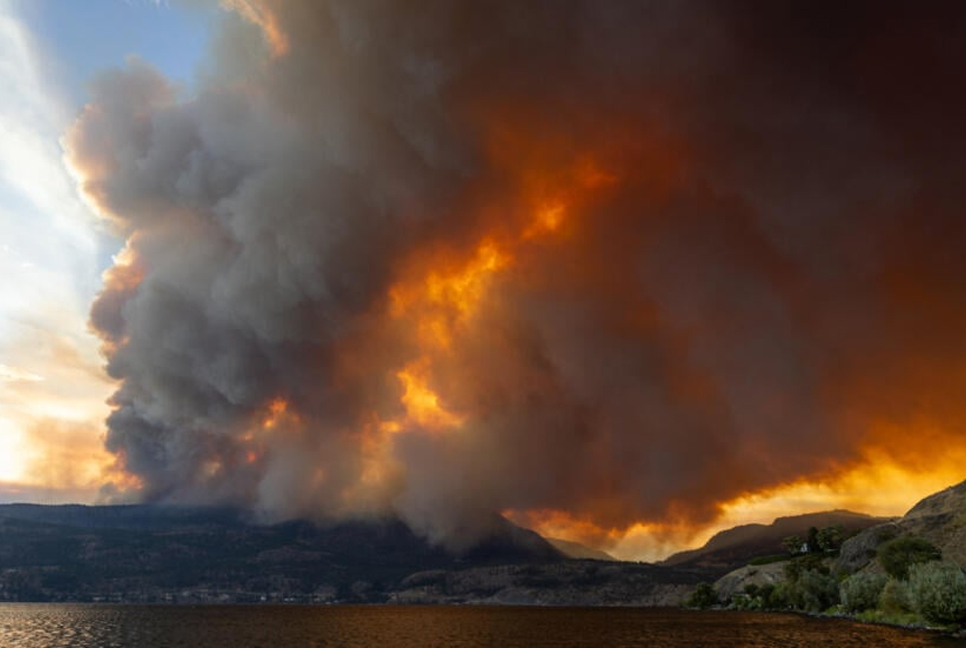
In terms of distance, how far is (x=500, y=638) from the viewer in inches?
5571

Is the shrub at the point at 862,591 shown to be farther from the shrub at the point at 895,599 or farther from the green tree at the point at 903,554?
the shrub at the point at 895,599

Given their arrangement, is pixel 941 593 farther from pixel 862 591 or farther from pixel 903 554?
pixel 903 554

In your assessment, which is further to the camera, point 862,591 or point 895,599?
point 862,591

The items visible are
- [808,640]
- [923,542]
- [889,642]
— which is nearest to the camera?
[889,642]

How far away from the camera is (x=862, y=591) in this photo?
168m

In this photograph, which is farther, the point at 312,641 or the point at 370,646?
the point at 312,641

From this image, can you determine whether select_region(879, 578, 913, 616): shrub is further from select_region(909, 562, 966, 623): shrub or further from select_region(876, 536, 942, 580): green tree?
select_region(876, 536, 942, 580): green tree

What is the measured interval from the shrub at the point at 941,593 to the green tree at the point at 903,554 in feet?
202

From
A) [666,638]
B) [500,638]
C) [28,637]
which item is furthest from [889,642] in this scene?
[28,637]

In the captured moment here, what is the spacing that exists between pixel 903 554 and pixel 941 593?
247 ft

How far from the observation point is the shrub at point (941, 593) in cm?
11725

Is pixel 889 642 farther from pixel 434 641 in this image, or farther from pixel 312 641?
pixel 312 641

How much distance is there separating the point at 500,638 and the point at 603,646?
34.1 m

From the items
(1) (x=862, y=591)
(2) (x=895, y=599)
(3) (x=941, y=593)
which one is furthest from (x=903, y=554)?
(3) (x=941, y=593)
